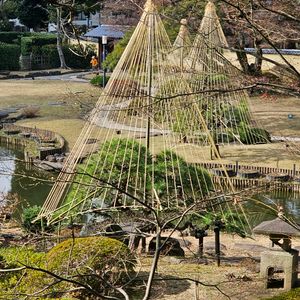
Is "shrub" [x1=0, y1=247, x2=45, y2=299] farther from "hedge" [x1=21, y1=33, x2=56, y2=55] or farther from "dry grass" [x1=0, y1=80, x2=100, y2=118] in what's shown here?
"hedge" [x1=21, y1=33, x2=56, y2=55]

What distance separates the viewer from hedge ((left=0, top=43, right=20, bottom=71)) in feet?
144

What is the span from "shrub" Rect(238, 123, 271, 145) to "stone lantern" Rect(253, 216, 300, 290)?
36.9 feet

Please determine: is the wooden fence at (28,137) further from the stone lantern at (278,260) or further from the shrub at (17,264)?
the shrub at (17,264)

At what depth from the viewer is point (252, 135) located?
20.9 metres

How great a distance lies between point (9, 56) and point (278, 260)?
122ft

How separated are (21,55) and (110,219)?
35.6m

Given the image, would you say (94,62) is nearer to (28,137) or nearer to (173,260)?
(28,137)

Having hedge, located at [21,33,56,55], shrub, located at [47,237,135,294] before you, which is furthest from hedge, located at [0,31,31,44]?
shrub, located at [47,237,135,294]

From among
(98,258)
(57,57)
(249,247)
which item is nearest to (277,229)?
(98,258)

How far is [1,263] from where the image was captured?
23.7 feet

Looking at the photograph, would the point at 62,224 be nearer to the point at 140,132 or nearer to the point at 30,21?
the point at 140,132

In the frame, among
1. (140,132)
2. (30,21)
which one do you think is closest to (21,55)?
(30,21)

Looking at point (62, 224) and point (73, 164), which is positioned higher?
point (73, 164)

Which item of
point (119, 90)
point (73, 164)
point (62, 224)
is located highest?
point (119, 90)
